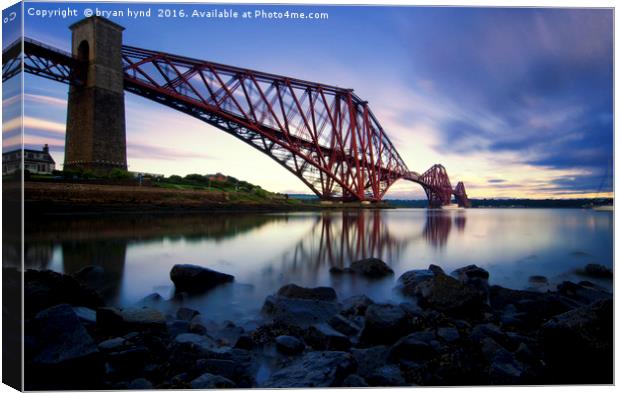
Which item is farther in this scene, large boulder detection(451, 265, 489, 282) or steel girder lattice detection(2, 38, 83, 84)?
large boulder detection(451, 265, 489, 282)

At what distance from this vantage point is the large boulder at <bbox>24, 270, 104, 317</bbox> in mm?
3195

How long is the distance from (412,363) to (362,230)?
223 inches

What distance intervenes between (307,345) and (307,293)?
1.06m

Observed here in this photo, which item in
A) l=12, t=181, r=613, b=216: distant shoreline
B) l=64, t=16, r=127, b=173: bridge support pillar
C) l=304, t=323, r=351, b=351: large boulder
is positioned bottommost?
l=304, t=323, r=351, b=351: large boulder

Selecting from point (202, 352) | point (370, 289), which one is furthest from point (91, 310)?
point (370, 289)

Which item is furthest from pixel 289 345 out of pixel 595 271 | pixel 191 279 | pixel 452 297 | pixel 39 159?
pixel 595 271

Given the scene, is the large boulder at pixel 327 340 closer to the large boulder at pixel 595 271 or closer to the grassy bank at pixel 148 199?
the grassy bank at pixel 148 199

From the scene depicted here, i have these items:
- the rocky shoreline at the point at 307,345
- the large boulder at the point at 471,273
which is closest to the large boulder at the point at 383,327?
the rocky shoreline at the point at 307,345

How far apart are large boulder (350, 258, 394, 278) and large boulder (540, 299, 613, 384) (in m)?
2.75

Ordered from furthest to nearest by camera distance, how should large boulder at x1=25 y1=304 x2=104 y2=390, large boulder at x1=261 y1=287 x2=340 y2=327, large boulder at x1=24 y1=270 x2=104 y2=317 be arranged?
large boulder at x1=261 y1=287 x2=340 y2=327 < large boulder at x1=24 y1=270 x2=104 y2=317 < large boulder at x1=25 y1=304 x2=104 y2=390

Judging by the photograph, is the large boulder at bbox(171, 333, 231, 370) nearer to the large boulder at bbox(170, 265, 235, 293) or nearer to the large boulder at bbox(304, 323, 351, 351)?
the large boulder at bbox(304, 323, 351, 351)

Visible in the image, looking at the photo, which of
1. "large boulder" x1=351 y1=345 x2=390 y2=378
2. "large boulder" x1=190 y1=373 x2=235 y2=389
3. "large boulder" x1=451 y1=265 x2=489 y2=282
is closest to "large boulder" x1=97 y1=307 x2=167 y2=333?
"large boulder" x1=190 y1=373 x2=235 y2=389

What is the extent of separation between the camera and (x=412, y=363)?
298 centimetres

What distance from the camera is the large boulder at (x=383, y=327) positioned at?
337 cm
